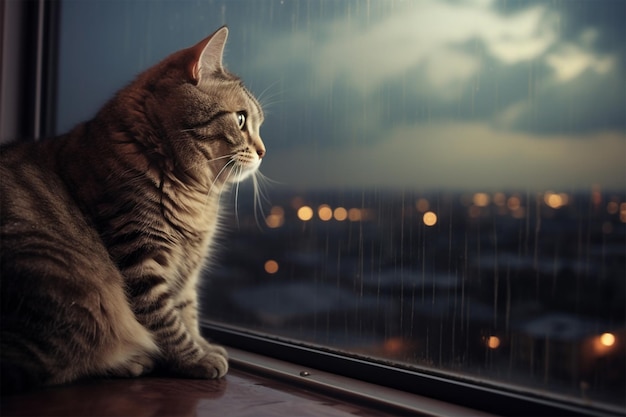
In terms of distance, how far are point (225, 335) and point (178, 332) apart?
0.44 m

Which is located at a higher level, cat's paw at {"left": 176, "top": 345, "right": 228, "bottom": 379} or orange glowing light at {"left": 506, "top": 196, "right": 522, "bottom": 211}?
orange glowing light at {"left": 506, "top": 196, "right": 522, "bottom": 211}

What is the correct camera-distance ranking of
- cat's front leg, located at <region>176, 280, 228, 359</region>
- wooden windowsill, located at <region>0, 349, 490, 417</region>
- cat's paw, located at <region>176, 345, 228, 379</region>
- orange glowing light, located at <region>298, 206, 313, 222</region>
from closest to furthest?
wooden windowsill, located at <region>0, 349, 490, 417</region> → cat's paw, located at <region>176, 345, 228, 379</region> → cat's front leg, located at <region>176, 280, 228, 359</region> → orange glowing light, located at <region>298, 206, 313, 222</region>

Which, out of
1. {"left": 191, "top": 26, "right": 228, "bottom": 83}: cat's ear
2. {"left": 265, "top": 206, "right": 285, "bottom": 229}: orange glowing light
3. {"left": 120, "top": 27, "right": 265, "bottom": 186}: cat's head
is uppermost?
{"left": 191, "top": 26, "right": 228, "bottom": 83}: cat's ear

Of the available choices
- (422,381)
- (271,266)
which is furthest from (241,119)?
(422,381)

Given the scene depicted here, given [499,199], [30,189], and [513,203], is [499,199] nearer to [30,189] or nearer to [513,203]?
[513,203]

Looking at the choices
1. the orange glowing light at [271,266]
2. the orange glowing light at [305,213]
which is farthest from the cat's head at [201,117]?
the orange glowing light at [271,266]

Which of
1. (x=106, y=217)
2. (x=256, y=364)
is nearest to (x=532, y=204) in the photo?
(x=256, y=364)

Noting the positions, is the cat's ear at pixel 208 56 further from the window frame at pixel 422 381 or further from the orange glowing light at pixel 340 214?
the window frame at pixel 422 381

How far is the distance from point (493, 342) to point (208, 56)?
0.95m

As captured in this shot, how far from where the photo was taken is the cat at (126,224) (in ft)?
3.86

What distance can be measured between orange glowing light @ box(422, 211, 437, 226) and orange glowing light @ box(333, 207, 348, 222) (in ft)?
0.81

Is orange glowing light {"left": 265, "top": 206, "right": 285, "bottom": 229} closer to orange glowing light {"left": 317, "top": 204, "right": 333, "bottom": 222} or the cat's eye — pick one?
orange glowing light {"left": 317, "top": 204, "right": 333, "bottom": 222}

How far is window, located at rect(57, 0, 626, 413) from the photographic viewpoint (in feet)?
3.46

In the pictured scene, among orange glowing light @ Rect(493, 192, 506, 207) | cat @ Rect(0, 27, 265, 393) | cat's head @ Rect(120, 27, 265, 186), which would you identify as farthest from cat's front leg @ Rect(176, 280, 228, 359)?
orange glowing light @ Rect(493, 192, 506, 207)
